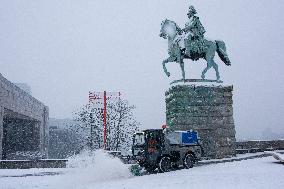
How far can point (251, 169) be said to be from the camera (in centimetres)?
1572

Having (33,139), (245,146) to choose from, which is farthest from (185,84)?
(33,139)

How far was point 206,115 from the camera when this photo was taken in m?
22.0

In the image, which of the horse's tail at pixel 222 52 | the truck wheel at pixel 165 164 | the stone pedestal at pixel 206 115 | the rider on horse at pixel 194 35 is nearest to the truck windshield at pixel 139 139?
the truck wheel at pixel 165 164

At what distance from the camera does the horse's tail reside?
23.2 meters

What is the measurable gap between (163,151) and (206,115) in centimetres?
555

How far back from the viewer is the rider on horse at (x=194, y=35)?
21.9 m

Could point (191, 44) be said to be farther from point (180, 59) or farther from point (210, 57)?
point (210, 57)

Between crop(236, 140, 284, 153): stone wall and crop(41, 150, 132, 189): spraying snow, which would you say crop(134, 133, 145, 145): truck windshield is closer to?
crop(41, 150, 132, 189): spraying snow

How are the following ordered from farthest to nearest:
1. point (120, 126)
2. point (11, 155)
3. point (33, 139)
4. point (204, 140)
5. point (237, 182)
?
point (33, 139) < point (11, 155) < point (120, 126) < point (204, 140) < point (237, 182)

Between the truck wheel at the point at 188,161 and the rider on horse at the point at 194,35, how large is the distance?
673 centimetres

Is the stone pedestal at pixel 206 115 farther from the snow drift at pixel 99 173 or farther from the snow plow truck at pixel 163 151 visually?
the snow drift at pixel 99 173

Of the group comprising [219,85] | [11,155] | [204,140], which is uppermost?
[219,85]

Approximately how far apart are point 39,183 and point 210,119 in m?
10.7

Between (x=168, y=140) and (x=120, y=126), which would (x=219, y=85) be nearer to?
(x=168, y=140)
